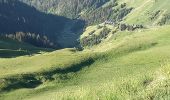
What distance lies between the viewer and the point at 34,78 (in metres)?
79.9

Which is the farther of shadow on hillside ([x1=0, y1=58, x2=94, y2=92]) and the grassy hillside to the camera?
shadow on hillside ([x1=0, y1=58, x2=94, y2=92])

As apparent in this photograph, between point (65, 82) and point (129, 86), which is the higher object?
point (129, 86)

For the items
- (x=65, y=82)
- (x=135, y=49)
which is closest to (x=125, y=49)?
(x=135, y=49)

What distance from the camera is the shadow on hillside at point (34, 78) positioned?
75.0 m

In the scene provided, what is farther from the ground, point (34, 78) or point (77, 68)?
point (34, 78)

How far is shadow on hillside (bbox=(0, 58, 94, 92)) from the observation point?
246ft

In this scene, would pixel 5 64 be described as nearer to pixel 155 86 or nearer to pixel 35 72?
pixel 35 72

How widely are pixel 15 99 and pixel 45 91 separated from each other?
649 cm

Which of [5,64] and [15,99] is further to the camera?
[5,64]

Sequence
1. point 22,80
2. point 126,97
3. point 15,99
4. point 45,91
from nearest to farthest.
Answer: point 126,97 < point 15,99 < point 45,91 < point 22,80

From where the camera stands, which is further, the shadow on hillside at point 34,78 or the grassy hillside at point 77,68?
the shadow on hillside at point 34,78

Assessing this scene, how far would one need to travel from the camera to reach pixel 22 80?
255 ft

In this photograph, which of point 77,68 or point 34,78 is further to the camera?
point 77,68

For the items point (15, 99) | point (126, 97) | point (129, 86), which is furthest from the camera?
point (15, 99)
